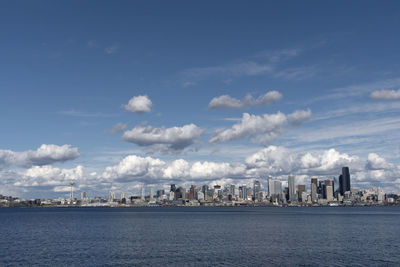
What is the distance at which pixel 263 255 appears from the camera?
9625 cm

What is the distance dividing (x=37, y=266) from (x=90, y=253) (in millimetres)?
18112

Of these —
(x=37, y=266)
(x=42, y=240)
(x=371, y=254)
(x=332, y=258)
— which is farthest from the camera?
(x=42, y=240)

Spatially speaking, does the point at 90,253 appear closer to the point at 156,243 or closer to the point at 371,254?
the point at 156,243

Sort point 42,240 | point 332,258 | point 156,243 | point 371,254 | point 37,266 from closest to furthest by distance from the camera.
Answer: point 37,266 < point 332,258 < point 371,254 < point 156,243 < point 42,240

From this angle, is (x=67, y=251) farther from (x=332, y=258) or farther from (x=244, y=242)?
(x=332, y=258)

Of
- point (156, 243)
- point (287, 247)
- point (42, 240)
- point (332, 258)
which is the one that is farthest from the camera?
point (42, 240)

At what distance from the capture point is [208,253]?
329 feet

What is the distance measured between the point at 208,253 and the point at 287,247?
2491cm

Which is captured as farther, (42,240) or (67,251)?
(42,240)

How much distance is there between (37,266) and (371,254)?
263 ft

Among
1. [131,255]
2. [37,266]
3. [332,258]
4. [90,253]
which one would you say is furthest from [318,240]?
[37,266]

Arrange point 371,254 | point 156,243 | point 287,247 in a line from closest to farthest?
point 371,254 < point 287,247 < point 156,243

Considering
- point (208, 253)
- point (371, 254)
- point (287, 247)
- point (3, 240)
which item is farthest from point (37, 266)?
point (371, 254)

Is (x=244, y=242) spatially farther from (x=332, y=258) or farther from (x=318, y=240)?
(x=332, y=258)
